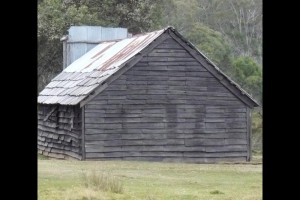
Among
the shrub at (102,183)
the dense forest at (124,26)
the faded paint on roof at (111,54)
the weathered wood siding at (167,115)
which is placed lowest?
the shrub at (102,183)

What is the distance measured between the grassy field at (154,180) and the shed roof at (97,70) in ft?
7.95

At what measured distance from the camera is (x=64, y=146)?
26953 millimetres

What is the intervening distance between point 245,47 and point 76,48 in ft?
85.6

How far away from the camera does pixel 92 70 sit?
2644 centimetres

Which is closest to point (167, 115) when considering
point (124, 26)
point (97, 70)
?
point (97, 70)

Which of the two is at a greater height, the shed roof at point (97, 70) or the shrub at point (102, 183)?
the shed roof at point (97, 70)

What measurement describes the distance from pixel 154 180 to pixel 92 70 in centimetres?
868

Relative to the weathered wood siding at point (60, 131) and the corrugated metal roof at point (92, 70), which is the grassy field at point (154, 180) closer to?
the weathered wood siding at point (60, 131)

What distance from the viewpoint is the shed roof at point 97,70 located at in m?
24.7

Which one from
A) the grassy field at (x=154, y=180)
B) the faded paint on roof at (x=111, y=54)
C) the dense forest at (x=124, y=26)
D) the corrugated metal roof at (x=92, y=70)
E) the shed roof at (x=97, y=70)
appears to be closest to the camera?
the grassy field at (x=154, y=180)

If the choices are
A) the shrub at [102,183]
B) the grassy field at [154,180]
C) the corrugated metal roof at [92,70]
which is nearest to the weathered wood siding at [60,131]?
the corrugated metal roof at [92,70]

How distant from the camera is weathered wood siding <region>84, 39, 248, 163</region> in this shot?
81.6ft
